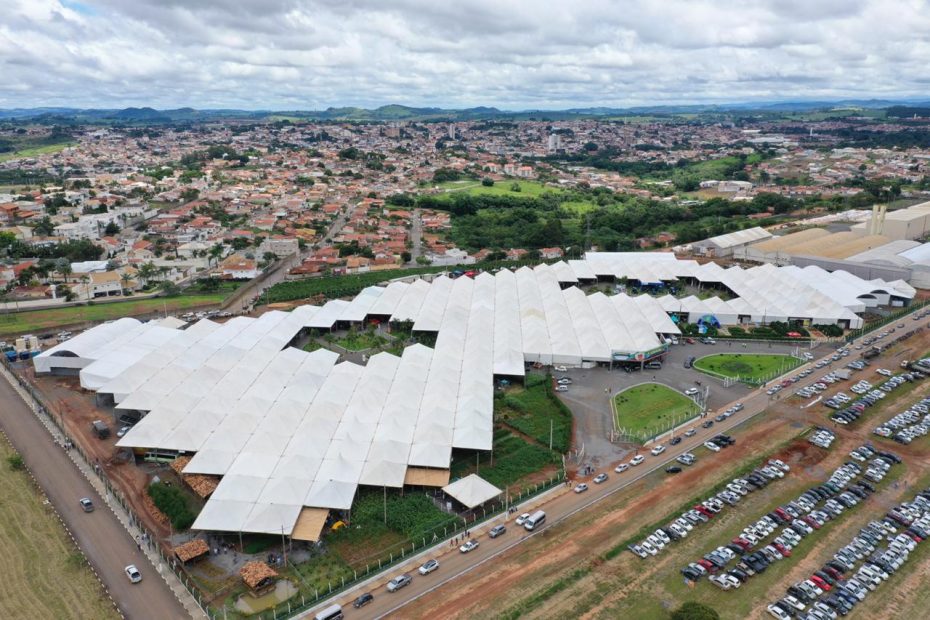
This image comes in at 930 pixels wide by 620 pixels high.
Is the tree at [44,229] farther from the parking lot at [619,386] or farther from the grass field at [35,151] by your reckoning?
the grass field at [35,151]

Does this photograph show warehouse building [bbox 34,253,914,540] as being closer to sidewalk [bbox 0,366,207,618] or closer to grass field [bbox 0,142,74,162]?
sidewalk [bbox 0,366,207,618]

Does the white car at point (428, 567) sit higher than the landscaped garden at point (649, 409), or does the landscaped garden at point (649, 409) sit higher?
the landscaped garden at point (649, 409)

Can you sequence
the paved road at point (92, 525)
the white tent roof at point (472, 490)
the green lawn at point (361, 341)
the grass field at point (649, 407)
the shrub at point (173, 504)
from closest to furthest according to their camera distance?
the paved road at point (92, 525), the shrub at point (173, 504), the white tent roof at point (472, 490), the grass field at point (649, 407), the green lawn at point (361, 341)

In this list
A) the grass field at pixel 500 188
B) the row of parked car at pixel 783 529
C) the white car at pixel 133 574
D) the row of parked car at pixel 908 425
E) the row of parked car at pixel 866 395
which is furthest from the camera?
the grass field at pixel 500 188

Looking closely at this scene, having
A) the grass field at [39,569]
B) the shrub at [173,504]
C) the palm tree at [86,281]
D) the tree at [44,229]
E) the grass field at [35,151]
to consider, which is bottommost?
the grass field at [39,569]

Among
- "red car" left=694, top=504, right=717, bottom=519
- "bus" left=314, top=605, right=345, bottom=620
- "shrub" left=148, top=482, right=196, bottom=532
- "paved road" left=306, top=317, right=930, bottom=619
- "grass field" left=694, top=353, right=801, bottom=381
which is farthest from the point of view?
"grass field" left=694, top=353, right=801, bottom=381

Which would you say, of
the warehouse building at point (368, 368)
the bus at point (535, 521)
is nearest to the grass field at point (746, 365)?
the warehouse building at point (368, 368)

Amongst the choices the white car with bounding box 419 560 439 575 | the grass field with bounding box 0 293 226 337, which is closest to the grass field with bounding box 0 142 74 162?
the grass field with bounding box 0 293 226 337
